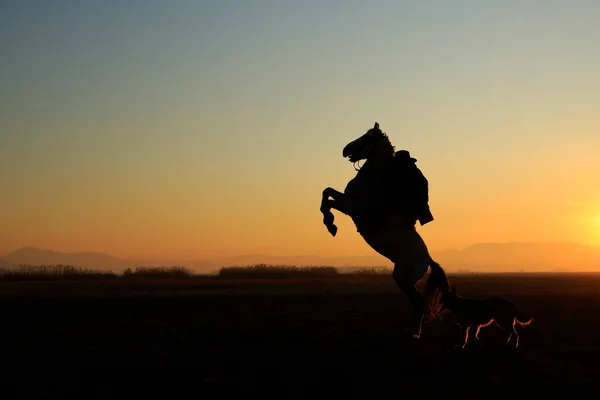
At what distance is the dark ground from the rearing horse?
0.71 meters

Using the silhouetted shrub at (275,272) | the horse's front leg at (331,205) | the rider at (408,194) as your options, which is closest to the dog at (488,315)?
the rider at (408,194)

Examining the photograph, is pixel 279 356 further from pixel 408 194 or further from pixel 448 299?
pixel 408 194

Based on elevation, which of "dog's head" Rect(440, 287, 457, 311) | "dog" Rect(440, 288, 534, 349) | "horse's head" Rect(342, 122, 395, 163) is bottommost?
"dog" Rect(440, 288, 534, 349)

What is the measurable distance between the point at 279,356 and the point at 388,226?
287cm

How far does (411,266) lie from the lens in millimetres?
10961

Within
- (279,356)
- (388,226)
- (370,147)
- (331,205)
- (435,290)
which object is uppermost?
(370,147)

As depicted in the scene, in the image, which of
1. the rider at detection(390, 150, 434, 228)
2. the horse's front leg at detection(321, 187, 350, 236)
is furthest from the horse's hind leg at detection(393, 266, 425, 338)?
the horse's front leg at detection(321, 187, 350, 236)

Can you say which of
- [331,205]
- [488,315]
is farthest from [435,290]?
[331,205]

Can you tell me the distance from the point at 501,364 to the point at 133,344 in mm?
4614

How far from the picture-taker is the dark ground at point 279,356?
7195 mm

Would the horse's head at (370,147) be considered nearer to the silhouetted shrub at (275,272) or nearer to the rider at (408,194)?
the rider at (408,194)

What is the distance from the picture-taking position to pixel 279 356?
9070 mm

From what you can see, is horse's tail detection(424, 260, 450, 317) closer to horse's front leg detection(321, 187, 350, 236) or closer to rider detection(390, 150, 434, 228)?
rider detection(390, 150, 434, 228)

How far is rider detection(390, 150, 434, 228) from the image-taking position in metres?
11.0
